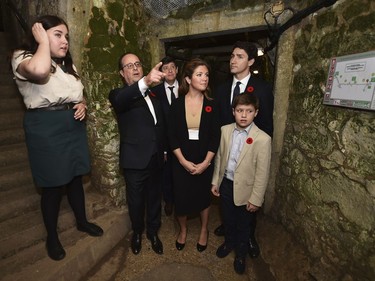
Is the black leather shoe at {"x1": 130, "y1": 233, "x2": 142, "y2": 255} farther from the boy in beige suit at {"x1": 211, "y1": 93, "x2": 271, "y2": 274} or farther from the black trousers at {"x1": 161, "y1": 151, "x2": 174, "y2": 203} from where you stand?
the boy in beige suit at {"x1": 211, "y1": 93, "x2": 271, "y2": 274}

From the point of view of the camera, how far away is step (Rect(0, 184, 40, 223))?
2205mm

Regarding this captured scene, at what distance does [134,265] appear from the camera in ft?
7.72

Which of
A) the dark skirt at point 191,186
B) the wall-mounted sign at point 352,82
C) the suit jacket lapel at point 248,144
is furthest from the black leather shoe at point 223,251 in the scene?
the wall-mounted sign at point 352,82

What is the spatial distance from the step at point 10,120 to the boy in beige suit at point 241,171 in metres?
2.62

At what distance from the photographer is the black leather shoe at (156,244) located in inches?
98.0

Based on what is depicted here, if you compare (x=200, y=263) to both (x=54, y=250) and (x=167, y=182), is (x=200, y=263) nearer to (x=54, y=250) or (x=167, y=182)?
(x=167, y=182)

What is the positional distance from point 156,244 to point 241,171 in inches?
49.2

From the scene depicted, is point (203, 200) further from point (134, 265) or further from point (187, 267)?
point (134, 265)

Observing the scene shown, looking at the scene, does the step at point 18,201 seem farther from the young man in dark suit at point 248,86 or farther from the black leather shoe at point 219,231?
the young man in dark suit at point 248,86

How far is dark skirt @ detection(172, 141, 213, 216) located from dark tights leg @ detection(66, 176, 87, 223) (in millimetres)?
888

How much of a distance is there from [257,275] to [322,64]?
202cm

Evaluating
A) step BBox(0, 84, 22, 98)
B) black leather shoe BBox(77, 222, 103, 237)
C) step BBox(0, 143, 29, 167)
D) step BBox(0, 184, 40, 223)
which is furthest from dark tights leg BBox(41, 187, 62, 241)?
step BBox(0, 84, 22, 98)

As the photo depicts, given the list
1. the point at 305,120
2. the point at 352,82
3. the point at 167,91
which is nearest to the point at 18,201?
the point at 167,91

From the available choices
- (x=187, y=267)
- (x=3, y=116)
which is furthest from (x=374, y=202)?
(x=3, y=116)
